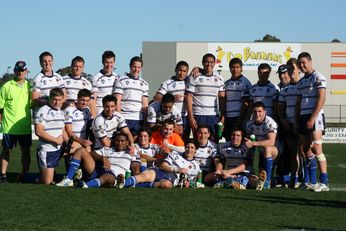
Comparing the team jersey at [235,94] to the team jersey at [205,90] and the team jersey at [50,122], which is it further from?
the team jersey at [50,122]

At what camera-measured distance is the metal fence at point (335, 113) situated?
1726 inches

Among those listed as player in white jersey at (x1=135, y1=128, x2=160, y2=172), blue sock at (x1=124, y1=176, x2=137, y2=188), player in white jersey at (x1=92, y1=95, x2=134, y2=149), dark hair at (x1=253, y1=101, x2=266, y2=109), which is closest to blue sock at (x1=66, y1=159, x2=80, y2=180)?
player in white jersey at (x1=92, y1=95, x2=134, y2=149)

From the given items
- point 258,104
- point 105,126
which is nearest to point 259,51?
point 258,104

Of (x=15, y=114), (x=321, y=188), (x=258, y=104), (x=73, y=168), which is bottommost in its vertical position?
(x=321, y=188)

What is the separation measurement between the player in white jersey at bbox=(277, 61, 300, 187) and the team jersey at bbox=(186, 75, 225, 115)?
936 mm

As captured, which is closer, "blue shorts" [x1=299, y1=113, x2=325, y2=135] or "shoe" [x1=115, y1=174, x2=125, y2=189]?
"shoe" [x1=115, y1=174, x2=125, y2=189]

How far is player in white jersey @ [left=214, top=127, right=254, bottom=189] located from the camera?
9.63 metres

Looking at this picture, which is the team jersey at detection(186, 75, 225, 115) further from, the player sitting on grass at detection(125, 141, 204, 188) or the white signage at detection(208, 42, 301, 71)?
the white signage at detection(208, 42, 301, 71)

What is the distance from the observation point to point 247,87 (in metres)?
10.4

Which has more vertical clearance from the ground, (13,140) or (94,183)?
(13,140)

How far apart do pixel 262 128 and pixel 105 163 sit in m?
2.33

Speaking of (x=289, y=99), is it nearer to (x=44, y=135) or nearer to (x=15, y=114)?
(x=44, y=135)

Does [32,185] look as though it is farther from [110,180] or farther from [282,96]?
[282,96]

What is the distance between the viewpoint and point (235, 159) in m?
9.86
